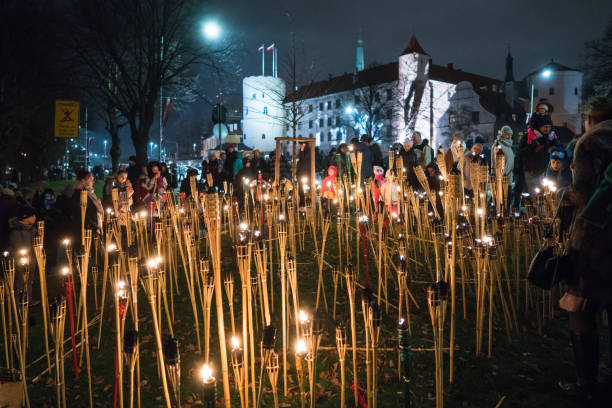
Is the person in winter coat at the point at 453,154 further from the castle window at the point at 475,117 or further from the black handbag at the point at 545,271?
the castle window at the point at 475,117

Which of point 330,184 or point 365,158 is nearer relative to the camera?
point 365,158

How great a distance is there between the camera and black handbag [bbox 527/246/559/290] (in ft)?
8.10

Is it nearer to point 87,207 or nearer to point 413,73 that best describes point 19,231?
point 87,207

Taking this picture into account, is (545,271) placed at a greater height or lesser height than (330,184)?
lesser

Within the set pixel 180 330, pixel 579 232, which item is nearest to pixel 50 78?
pixel 180 330

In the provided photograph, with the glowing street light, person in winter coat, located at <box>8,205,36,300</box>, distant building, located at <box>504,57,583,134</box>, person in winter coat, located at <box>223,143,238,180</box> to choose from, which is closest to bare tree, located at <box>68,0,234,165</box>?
the glowing street light

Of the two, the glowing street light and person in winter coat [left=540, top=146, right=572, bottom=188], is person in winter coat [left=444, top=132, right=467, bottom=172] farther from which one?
the glowing street light

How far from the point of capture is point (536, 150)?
6.38 meters

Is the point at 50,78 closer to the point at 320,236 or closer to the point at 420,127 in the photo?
the point at 320,236

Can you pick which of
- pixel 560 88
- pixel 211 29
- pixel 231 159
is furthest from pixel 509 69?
pixel 231 159

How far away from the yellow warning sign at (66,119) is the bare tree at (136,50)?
21.3 feet

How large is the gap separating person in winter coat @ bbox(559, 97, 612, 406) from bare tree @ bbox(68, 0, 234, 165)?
14.4m

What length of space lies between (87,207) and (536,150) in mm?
6835

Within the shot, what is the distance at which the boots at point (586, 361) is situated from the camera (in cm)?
251
